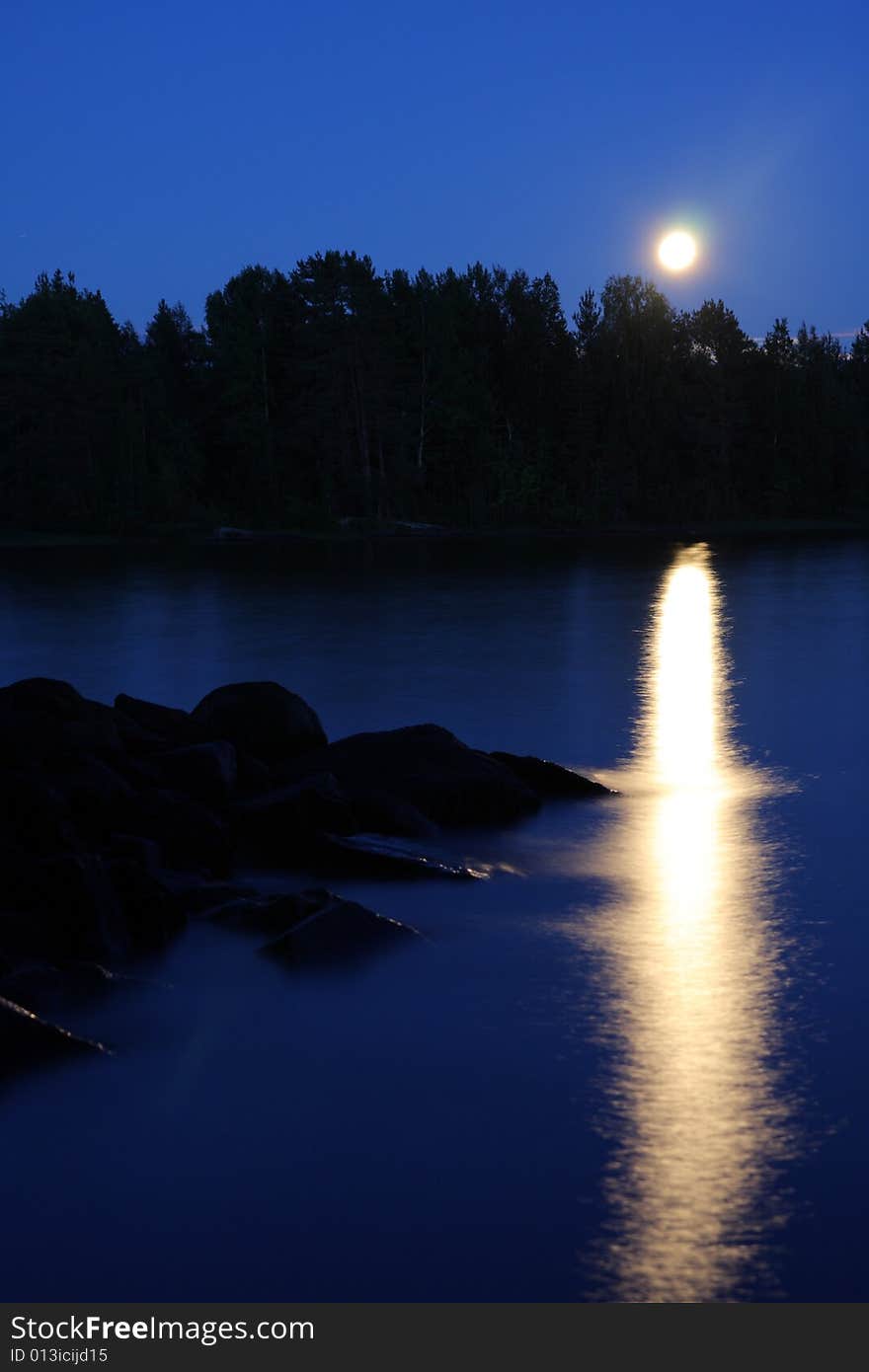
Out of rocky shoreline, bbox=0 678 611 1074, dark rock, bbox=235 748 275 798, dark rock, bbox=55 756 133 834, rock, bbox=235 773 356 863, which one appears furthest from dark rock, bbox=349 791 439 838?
dark rock, bbox=55 756 133 834

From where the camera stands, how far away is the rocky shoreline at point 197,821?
818 centimetres

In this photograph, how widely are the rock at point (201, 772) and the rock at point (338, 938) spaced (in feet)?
9.07

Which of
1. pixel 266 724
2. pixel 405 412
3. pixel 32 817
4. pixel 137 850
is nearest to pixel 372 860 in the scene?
pixel 137 850

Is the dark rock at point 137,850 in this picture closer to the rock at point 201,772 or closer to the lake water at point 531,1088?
the lake water at point 531,1088

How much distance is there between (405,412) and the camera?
85062 millimetres

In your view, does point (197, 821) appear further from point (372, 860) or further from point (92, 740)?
point (92, 740)

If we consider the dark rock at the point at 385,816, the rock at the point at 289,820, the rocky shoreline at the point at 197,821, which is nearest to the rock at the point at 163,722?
the rocky shoreline at the point at 197,821

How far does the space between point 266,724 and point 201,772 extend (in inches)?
77.4

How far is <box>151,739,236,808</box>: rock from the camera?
11078 mm

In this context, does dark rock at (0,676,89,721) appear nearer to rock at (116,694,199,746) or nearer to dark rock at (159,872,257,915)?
rock at (116,694,199,746)

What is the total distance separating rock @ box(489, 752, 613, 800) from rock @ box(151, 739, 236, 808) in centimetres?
253

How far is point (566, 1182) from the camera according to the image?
5574 millimetres

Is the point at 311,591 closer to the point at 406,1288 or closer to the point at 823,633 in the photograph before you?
the point at 823,633

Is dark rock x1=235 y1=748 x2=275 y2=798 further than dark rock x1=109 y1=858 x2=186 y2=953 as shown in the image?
Yes
